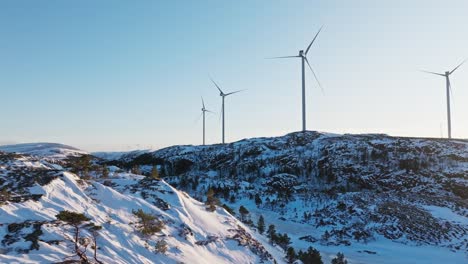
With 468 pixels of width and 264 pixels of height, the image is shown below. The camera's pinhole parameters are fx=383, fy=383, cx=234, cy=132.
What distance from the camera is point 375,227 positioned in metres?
47.6

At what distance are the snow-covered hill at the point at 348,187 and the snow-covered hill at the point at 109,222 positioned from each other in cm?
1623

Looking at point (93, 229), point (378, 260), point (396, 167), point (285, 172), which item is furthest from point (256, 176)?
point (93, 229)

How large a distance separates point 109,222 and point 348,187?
60.9m

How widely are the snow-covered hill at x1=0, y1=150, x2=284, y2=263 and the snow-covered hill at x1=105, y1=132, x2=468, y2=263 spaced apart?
1623cm

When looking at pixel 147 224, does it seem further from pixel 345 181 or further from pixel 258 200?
pixel 345 181

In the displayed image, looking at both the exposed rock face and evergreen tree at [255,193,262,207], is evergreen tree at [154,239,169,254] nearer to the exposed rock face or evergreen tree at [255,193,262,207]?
the exposed rock face

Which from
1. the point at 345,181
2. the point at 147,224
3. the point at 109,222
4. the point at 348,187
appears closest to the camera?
the point at 109,222

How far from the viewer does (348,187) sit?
7256 centimetres

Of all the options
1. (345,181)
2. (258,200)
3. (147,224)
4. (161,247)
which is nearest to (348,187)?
(345,181)

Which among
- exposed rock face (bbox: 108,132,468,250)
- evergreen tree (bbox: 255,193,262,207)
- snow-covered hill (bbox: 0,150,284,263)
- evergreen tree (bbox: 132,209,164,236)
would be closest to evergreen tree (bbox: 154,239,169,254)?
snow-covered hill (bbox: 0,150,284,263)

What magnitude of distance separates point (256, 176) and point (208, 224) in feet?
198

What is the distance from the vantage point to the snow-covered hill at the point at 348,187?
43.2 meters

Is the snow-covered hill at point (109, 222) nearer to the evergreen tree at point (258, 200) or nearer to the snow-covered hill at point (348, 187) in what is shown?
the snow-covered hill at point (348, 187)

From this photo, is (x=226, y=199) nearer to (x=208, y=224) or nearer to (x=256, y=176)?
(x=256, y=176)
